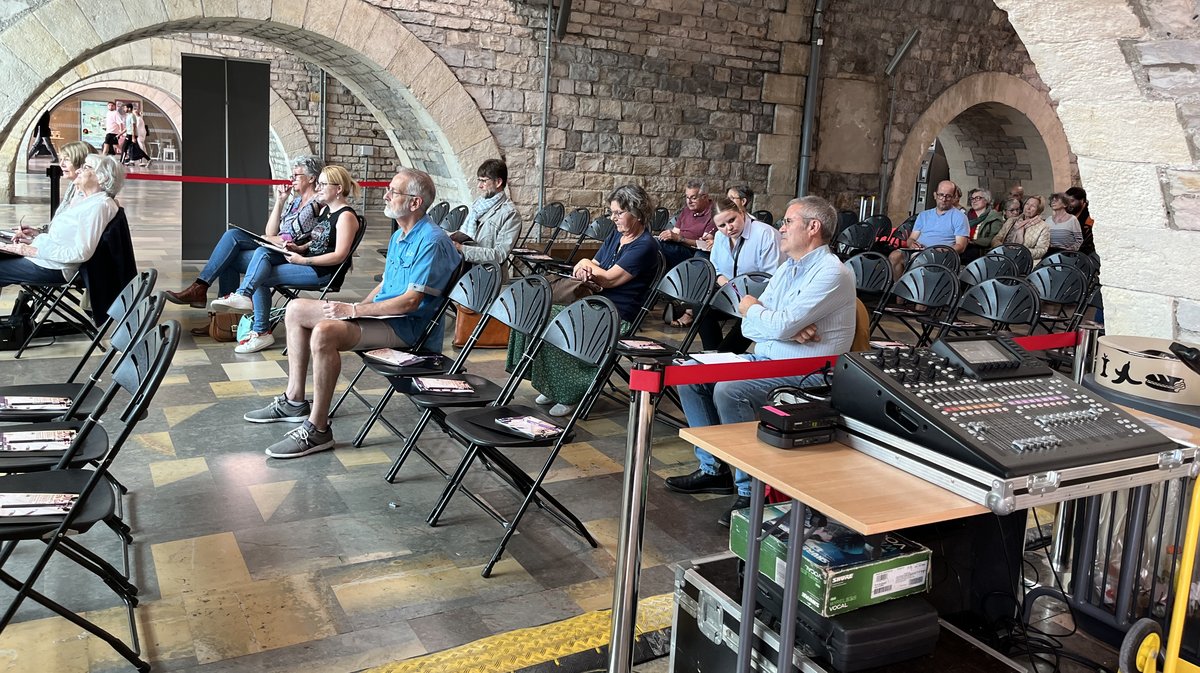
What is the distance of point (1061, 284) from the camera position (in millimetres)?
6719

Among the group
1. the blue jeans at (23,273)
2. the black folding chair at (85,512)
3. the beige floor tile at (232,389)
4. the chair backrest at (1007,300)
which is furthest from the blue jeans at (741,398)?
the blue jeans at (23,273)

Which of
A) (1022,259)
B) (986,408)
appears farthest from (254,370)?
(1022,259)

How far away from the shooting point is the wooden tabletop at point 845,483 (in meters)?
1.77

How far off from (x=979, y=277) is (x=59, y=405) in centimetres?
612

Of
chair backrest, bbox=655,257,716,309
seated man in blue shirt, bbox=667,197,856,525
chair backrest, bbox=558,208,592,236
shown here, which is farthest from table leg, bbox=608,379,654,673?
chair backrest, bbox=558,208,592,236

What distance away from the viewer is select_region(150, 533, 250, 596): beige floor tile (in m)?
2.88

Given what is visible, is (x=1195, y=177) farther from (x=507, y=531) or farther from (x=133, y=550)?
(x=133, y=550)

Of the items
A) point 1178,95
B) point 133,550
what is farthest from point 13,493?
point 1178,95

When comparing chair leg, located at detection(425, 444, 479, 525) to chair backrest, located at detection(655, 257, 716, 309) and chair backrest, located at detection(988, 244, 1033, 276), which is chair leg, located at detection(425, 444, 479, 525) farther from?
chair backrest, located at detection(988, 244, 1033, 276)

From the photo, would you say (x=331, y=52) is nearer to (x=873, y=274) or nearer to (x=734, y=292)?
(x=873, y=274)

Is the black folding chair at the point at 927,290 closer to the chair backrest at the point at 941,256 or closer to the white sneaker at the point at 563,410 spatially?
the chair backrest at the point at 941,256

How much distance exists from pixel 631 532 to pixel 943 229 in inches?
316

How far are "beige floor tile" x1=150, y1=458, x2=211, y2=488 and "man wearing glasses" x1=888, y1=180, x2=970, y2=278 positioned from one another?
705 centimetres

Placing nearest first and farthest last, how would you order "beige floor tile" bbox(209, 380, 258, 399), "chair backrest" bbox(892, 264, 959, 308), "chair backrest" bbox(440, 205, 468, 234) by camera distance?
"beige floor tile" bbox(209, 380, 258, 399) < "chair backrest" bbox(892, 264, 959, 308) < "chair backrest" bbox(440, 205, 468, 234)
